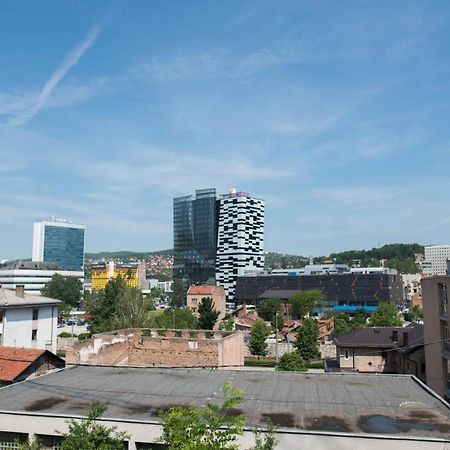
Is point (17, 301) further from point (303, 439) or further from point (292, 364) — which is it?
point (303, 439)

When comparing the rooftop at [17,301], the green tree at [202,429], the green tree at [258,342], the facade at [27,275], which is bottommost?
the green tree at [258,342]

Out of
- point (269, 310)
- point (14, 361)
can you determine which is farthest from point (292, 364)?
point (269, 310)

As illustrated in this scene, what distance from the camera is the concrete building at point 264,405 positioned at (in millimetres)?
11672

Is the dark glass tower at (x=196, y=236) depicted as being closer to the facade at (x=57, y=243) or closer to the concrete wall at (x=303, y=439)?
the facade at (x=57, y=243)

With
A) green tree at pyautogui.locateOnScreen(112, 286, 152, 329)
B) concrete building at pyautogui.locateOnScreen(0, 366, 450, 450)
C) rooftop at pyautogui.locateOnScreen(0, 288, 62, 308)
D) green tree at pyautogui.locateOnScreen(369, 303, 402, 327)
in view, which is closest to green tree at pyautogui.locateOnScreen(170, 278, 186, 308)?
green tree at pyautogui.locateOnScreen(112, 286, 152, 329)

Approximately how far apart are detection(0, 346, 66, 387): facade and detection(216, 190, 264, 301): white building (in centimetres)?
14247

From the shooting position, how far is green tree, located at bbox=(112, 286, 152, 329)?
4819 cm

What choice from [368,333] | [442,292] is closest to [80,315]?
[368,333]

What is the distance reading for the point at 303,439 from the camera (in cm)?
1155

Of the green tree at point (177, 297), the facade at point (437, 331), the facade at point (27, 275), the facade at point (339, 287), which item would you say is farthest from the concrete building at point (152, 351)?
the facade at point (27, 275)

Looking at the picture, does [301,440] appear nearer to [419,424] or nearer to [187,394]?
[419,424]

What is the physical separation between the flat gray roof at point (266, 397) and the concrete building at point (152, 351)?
7.05 meters

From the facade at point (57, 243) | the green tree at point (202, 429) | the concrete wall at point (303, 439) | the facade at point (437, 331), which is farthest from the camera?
the facade at point (57, 243)

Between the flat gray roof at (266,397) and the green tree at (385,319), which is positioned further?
the green tree at (385,319)
